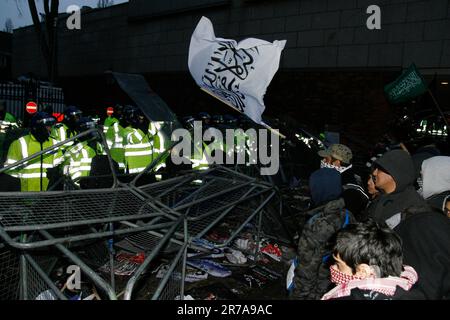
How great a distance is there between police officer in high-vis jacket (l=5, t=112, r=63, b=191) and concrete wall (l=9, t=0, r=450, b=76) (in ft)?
30.0

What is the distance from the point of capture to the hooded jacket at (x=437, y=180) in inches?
112

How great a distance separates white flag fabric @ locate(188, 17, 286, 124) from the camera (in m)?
3.88

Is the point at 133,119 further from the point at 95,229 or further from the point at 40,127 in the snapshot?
the point at 95,229

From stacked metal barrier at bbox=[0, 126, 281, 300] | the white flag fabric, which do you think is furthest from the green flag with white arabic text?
stacked metal barrier at bbox=[0, 126, 281, 300]

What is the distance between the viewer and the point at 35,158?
447 centimetres

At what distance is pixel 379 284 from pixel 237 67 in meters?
2.93

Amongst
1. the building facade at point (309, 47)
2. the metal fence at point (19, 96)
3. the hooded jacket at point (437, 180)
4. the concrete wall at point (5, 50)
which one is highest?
the concrete wall at point (5, 50)

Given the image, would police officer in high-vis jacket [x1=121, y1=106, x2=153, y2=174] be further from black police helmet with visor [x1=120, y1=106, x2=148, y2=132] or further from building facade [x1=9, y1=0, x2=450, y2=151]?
building facade [x1=9, y1=0, x2=450, y2=151]

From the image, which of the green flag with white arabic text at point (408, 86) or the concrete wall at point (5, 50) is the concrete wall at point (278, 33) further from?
the concrete wall at point (5, 50)

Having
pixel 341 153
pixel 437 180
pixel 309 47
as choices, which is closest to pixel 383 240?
pixel 437 180

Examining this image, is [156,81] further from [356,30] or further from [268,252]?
[268,252]

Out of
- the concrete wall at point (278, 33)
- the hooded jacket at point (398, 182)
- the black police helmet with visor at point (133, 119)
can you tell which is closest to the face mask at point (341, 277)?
the hooded jacket at point (398, 182)

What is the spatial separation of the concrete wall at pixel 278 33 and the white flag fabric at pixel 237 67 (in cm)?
769

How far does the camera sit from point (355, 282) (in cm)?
166
